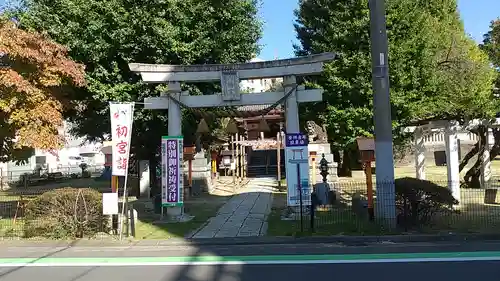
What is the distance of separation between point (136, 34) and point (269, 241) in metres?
10.1

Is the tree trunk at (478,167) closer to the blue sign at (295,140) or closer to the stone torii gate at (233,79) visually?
the stone torii gate at (233,79)

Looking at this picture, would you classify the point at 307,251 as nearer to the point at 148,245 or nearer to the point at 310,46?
the point at 148,245

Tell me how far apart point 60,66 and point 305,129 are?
19.4 metres

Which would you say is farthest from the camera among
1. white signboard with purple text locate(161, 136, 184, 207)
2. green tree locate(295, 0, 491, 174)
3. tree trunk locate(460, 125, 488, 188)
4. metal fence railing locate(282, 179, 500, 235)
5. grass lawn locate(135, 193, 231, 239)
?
tree trunk locate(460, 125, 488, 188)

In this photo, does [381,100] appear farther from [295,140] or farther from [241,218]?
[241,218]

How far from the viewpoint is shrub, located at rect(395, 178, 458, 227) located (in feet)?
42.8

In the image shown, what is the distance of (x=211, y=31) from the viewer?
753 inches

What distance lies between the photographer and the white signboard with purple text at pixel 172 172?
1585 cm

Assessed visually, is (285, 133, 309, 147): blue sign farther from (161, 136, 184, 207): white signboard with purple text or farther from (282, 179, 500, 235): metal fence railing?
(161, 136, 184, 207): white signboard with purple text

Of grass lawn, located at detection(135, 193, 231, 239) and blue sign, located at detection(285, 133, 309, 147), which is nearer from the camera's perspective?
grass lawn, located at detection(135, 193, 231, 239)

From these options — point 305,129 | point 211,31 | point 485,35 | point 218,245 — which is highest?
point 485,35

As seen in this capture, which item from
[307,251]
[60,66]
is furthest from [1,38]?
[307,251]

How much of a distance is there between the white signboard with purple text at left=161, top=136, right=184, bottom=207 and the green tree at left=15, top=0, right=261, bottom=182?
4053mm

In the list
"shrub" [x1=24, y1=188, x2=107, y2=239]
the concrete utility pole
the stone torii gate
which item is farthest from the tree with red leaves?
the concrete utility pole
